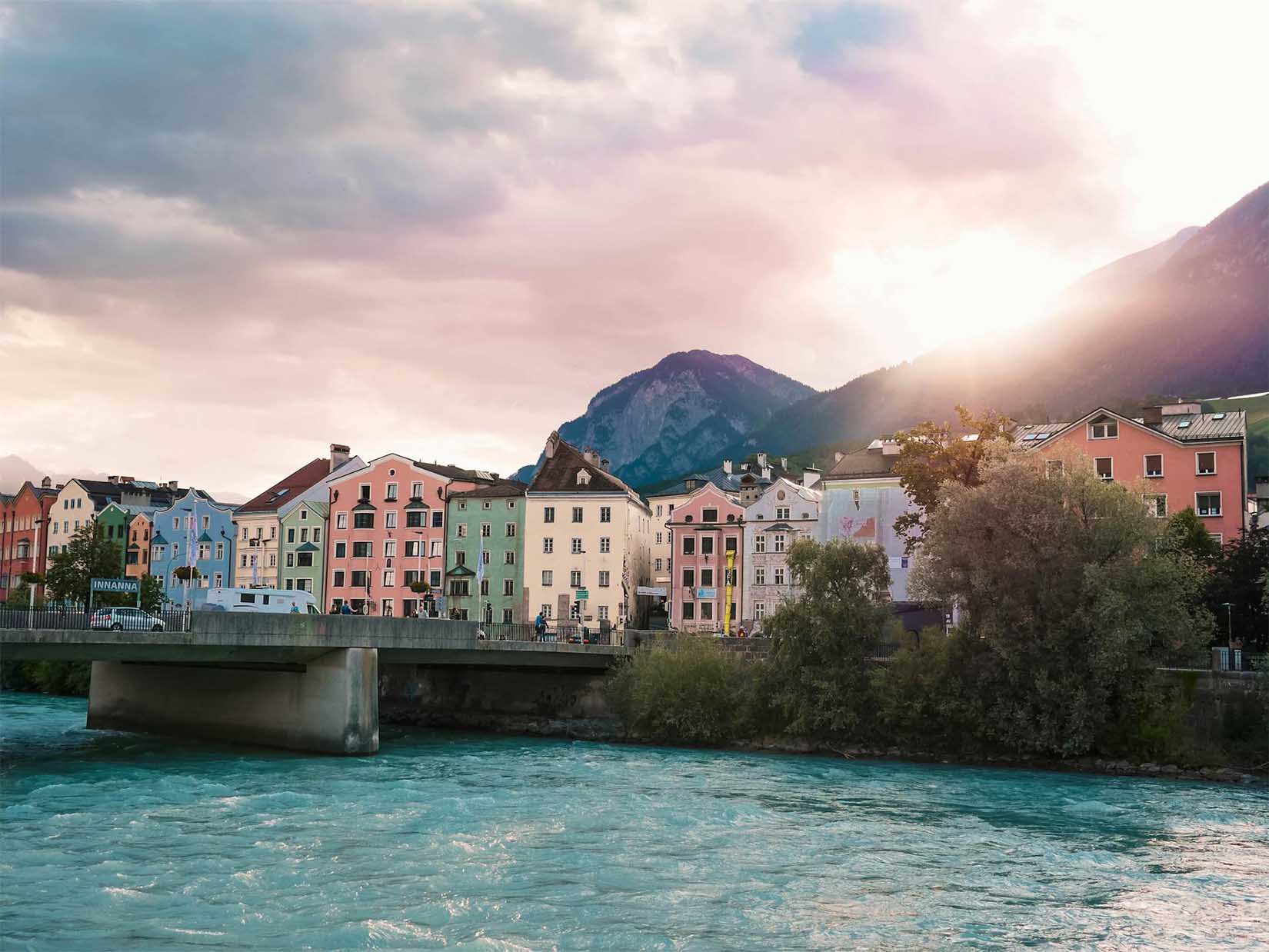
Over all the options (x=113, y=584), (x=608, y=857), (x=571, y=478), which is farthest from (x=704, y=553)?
(x=608, y=857)

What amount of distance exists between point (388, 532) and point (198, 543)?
2317 centimetres

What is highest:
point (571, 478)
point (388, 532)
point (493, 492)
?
point (571, 478)

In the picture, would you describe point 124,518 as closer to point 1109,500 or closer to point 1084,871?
point 1109,500

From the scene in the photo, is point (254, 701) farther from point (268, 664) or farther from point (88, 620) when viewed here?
point (88, 620)

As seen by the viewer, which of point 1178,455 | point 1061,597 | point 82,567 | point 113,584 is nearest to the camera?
point 113,584

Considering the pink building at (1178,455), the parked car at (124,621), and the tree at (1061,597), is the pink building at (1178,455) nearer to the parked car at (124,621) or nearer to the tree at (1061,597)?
the tree at (1061,597)

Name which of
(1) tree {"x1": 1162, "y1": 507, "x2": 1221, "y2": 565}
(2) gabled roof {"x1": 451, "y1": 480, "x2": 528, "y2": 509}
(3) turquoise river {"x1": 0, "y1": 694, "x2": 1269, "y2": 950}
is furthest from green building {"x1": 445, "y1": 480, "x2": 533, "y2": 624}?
(3) turquoise river {"x1": 0, "y1": 694, "x2": 1269, "y2": 950}

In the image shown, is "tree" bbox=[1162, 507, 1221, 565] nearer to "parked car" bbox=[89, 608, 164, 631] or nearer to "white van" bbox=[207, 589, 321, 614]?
"white van" bbox=[207, 589, 321, 614]

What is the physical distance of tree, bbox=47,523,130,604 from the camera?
92.6 m

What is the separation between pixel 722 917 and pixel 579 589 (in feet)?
232

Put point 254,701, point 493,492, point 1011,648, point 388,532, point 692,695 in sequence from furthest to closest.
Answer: point 388,532
point 493,492
point 692,695
point 254,701
point 1011,648

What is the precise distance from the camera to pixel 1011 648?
167ft

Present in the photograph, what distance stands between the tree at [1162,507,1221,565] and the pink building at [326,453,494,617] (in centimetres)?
5462

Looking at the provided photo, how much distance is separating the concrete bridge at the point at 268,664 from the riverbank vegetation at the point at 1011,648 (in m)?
10.9
